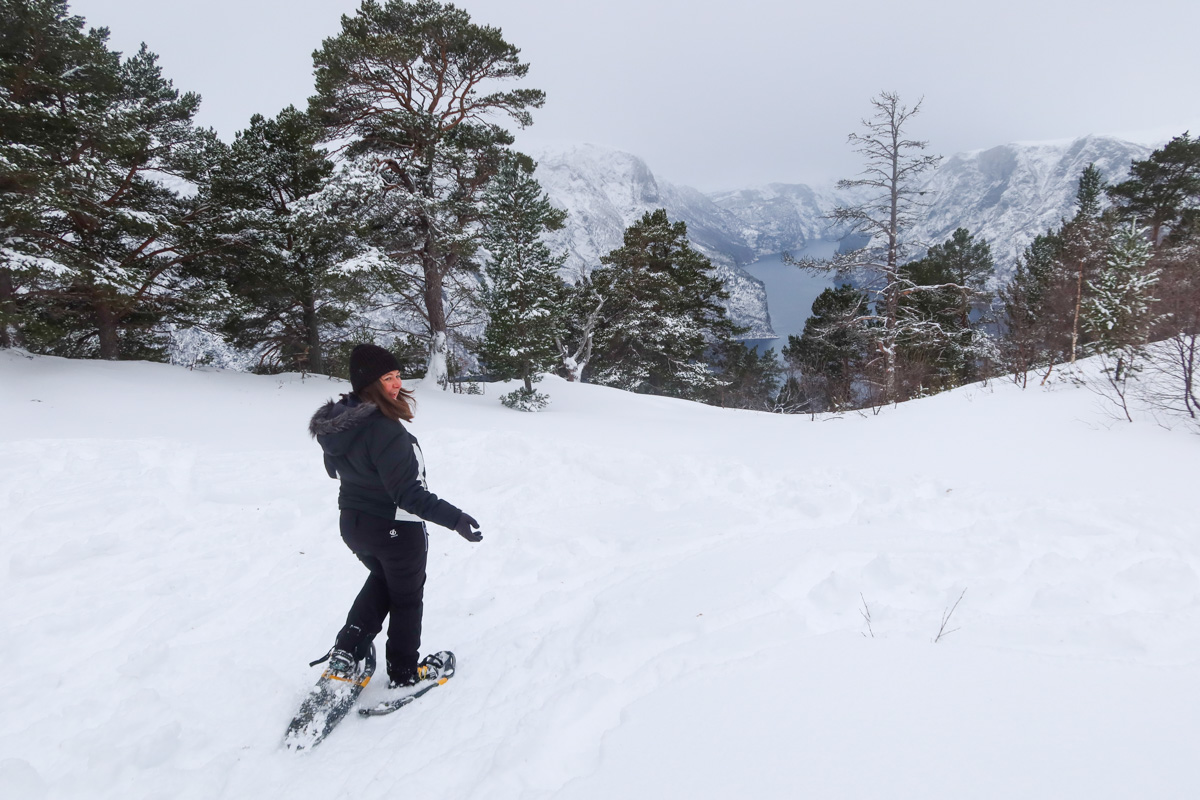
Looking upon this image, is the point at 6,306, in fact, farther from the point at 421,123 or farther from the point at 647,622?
the point at 647,622

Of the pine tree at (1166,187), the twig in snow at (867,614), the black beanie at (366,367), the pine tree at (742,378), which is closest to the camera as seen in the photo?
the black beanie at (366,367)

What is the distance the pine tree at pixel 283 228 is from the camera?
11758 millimetres

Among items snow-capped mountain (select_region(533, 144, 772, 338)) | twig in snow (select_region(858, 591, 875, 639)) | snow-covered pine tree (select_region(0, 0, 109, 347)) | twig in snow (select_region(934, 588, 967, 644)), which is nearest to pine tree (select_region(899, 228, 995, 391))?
twig in snow (select_region(934, 588, 967, 644))

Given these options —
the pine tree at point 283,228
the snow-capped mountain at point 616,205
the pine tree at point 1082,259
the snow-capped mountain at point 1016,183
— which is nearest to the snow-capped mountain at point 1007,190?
the snow-capped mountain at point 1016,183

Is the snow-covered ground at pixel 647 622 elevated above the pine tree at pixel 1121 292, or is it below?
below

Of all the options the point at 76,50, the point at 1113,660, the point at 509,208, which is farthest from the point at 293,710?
the point at 509,208

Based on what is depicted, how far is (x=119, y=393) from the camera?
8992 mm

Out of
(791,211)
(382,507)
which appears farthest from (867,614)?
(791,211)

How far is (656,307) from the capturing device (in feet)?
72.4

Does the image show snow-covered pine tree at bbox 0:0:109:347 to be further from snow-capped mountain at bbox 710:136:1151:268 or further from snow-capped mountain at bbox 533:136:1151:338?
snow-capped mountain at bbox 710:136:1151:268

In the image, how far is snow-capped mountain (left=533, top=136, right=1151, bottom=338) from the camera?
3374 inches

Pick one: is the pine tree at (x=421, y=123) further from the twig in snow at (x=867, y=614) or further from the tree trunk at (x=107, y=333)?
the twig in snow at (x=867, y=614)

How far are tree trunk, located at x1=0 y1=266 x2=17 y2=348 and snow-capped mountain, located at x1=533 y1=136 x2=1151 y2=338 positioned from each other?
68.0 meters

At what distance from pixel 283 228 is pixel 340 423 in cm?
1307
